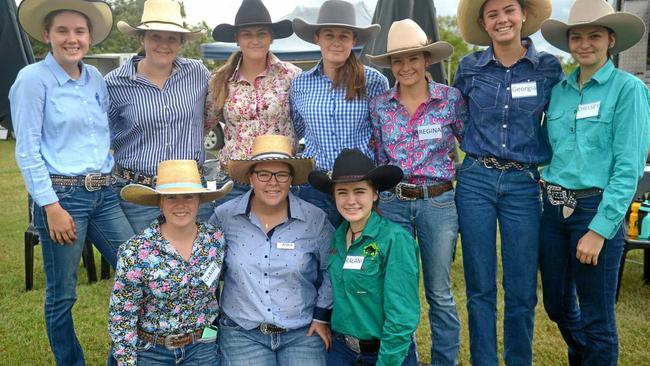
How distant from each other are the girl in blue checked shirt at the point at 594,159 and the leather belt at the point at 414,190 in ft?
1.80

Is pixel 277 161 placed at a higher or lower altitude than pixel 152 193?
higher

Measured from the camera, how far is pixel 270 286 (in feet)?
10.0

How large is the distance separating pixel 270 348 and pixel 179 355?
456 millimetres

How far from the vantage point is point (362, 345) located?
9.66 feet

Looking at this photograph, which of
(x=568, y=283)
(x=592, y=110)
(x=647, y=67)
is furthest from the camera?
(x=647, y=67)

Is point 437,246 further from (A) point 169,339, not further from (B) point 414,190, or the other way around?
(A) point 169,339

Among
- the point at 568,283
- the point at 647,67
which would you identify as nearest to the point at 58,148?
the point at 568,283

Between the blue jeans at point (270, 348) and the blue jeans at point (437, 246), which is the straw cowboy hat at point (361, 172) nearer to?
the blue jeans at point (437, 246)

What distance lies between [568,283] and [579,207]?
68 cm

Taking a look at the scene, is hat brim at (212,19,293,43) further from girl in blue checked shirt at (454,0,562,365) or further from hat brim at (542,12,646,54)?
hat brim at (542,12,646,54)

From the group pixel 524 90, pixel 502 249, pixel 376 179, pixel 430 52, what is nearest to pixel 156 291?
pixel 376 179

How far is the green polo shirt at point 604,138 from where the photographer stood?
2.79 m

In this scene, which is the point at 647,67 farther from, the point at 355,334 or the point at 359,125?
the point at 355,334

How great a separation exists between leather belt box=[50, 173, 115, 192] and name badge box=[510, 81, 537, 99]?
7.37ft
